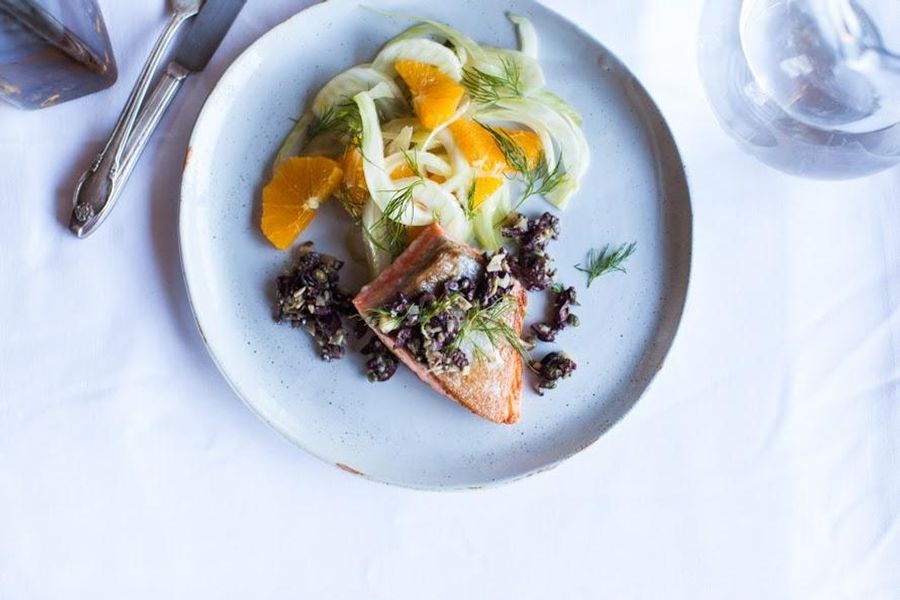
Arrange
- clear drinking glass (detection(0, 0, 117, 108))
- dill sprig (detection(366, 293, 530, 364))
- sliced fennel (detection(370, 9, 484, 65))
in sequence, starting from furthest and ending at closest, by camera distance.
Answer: sliced fennel (detection(370, 9, 484, 65)) < dill sprig (detection(366, 293, 530, 364)) < clear drinking glass (detection(0, 0, 117, 108))

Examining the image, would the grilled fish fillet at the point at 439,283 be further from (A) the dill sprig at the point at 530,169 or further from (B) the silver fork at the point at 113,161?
(B) the silver fork at the point at 113,161

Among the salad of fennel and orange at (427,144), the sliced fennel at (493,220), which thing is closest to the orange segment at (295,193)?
the salad of fennel and orange at (427,144)

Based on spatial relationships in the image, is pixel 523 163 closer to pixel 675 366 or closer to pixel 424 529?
pixel 675 366

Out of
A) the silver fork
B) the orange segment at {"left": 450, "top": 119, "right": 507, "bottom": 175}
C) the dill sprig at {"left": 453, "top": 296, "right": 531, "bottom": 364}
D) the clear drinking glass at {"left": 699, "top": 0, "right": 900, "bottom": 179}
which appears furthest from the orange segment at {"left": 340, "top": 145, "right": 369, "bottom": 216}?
the clear drinking glass at {"left": 699, "top": 0, "right": 900, "bottom": 179}

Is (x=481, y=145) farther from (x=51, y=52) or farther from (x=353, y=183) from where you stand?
(x=51, y=52)

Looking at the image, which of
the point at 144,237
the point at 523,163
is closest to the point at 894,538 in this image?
the point at 523,163

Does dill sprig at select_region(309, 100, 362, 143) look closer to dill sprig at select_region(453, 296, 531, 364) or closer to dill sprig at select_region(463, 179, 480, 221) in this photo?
dill sprig at select_region(463, 179, 480, 221)

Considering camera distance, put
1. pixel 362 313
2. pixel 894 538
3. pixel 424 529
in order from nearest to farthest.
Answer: pixel 362 313
pixel 424 529
pixel 894 538
